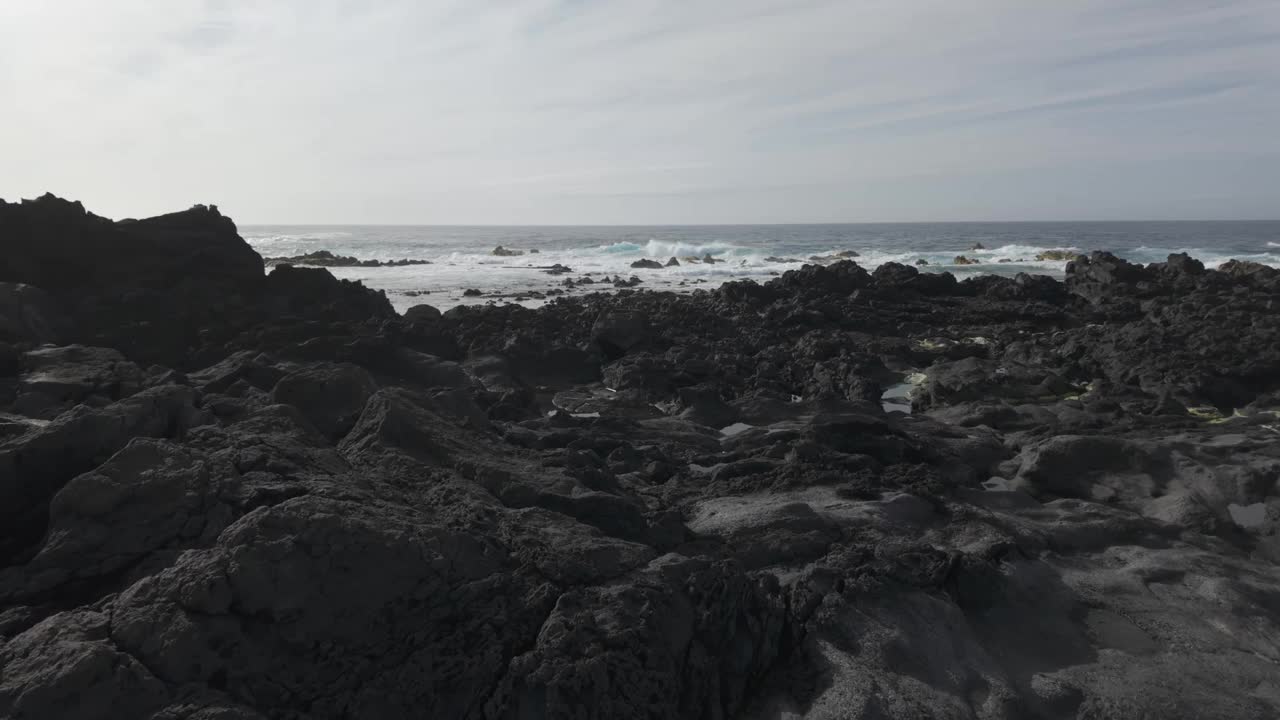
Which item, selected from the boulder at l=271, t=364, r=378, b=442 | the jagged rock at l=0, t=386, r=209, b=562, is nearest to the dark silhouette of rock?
the boulder at l=271, t=364, r=378, b=442

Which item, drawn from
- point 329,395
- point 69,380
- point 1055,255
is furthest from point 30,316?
point 1055,255

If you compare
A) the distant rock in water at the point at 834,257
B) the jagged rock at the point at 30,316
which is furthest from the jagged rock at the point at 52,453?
the distant rock in water at the point at 834,257

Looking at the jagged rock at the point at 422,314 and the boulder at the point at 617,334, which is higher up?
the jagged rock at the point at 422,314

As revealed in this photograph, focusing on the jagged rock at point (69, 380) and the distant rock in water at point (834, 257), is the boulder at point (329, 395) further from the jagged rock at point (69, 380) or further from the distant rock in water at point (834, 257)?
the distant rock in water at point (834, 257)

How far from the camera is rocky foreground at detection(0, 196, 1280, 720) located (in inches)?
153

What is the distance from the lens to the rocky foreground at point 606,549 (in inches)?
153

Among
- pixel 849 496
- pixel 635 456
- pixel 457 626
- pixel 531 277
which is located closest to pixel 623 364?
pixel 635 456

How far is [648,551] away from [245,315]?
12.7m

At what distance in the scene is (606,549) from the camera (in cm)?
480

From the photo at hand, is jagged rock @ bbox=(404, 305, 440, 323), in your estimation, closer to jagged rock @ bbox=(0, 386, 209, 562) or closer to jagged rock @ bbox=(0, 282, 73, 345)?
jagged rock @ bbox=(0, 282, 73, 345)

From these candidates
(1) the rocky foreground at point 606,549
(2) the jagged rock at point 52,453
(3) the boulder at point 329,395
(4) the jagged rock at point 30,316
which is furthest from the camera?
(4) the jagged rock at point 30,316

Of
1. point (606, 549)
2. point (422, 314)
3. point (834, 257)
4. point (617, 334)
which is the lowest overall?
point (617, 334)

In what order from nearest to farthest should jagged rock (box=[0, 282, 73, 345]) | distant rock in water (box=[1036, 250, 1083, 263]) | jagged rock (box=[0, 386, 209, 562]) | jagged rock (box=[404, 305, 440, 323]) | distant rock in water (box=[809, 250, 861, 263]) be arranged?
jagged rock (box=[0, 386, 209, 562])
jagged rock (box=[0, 282, 73, 345])
jagged rock (box=[404, 305, 440, 323])
distant rock in water (box=[1036, 250, 1083, 263])
distant rock in water (box=[809, 250, 861, 263])

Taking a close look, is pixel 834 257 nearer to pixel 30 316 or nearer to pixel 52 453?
pixel 30 316
